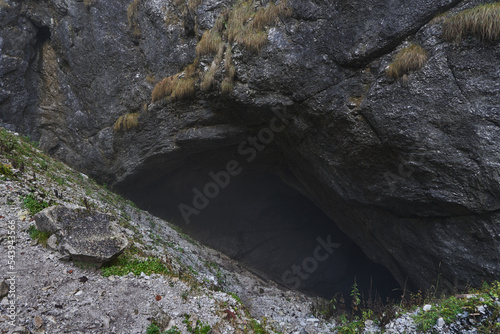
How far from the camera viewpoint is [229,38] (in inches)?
340

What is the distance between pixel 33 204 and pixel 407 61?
8004 mm

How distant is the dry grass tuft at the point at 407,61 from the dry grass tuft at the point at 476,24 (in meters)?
0.53

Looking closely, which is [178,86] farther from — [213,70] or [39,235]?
[39,235]

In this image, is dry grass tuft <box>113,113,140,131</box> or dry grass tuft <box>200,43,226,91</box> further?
dry grass tuft <box>113,113,140,131</box>

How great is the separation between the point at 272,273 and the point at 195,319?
28.9 feet

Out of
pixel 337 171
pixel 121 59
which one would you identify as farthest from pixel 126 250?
pixel 121 59

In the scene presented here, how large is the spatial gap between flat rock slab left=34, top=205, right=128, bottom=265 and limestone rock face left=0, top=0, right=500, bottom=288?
191 inches

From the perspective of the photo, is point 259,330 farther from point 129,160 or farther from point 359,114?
point 129,160

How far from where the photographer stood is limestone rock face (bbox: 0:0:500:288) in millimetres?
6457

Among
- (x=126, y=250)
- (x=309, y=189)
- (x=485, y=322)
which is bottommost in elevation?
(x=126, y=250)

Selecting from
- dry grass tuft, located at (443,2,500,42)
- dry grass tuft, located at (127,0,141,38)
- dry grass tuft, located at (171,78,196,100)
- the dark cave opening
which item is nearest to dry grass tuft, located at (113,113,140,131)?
dry grass tuft, located at (171,78,196,100)

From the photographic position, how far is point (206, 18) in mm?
9633

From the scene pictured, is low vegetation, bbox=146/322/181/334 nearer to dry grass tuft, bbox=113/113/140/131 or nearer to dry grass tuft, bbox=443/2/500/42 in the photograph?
dry grass tuft, bbox=443/2/500/42

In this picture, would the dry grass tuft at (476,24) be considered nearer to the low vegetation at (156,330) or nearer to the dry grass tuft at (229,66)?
the dry grass tuft at (229,66)
